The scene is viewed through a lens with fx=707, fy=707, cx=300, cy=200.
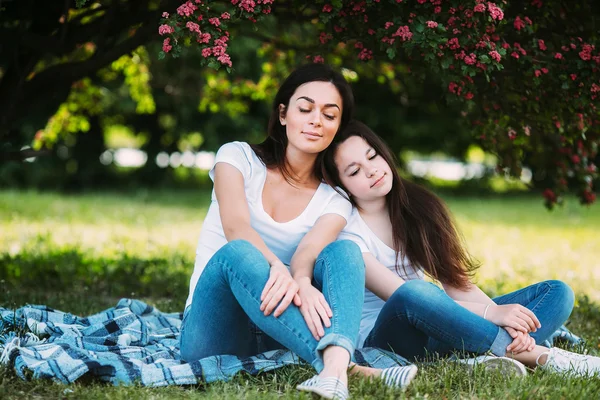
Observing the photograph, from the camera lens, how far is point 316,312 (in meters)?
2.71

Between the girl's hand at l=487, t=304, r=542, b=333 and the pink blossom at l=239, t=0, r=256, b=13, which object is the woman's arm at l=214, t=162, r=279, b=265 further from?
the girl's hand at l=487, t=304, r=542, b=333

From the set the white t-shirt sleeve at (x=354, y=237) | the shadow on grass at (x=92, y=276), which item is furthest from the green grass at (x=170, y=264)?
the white t-shirt sleeve at (x=354, y=237)

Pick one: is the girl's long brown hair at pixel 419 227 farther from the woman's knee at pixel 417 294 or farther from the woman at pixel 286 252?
the woman's knee at pixel 417 294

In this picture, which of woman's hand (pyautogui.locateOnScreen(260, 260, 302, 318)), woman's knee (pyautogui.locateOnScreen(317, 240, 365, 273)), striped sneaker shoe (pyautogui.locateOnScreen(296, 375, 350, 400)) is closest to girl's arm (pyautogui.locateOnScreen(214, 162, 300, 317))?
woman's hand (pyautogui.locateOnScreen(260, 260, 302, 318))

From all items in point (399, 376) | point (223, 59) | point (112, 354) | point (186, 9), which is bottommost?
point (112, 354)

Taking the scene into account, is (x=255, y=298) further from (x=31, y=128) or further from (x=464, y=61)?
(x=31, y=128)

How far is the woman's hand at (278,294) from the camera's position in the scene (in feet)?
8.89

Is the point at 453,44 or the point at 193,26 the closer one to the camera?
the point at 193,26

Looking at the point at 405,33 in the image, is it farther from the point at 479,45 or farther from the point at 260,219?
Result: the point at 260,219

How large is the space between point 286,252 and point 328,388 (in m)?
0.95

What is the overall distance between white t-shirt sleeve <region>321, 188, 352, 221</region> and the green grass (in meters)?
0.75

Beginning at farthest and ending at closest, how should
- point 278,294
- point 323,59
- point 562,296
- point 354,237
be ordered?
1. point 323,59
2. point 354,237
3. point 562,296
4. point 278,294

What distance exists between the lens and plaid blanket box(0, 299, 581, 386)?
285 cm

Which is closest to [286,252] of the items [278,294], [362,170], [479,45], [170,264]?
[362,170]
